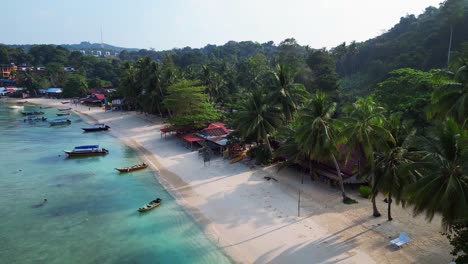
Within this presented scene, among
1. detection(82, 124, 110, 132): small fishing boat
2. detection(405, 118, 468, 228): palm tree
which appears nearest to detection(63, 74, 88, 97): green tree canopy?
detection(82, 124, 110, 132): small fishing boat

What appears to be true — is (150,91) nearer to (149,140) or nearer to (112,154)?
(149,140)

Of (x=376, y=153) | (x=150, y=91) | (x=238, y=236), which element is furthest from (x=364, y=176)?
(x=150, y=91)

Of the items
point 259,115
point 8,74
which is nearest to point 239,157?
point 259,115

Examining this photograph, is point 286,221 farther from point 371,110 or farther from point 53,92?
point 53,92

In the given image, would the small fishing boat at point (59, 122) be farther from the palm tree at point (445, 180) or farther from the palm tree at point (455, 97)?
the palm tree at point (445, 180)

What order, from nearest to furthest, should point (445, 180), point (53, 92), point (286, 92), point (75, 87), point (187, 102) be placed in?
point (445, 180), point (286, 92), point (187, 102), point (75, 87), point (53, 92)

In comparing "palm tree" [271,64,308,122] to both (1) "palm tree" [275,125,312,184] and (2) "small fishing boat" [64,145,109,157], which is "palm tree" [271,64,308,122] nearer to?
(1) "palm tree" [275,125,312,184]

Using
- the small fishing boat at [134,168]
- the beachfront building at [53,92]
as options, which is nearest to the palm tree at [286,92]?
the small fishing boat at [134,168]
